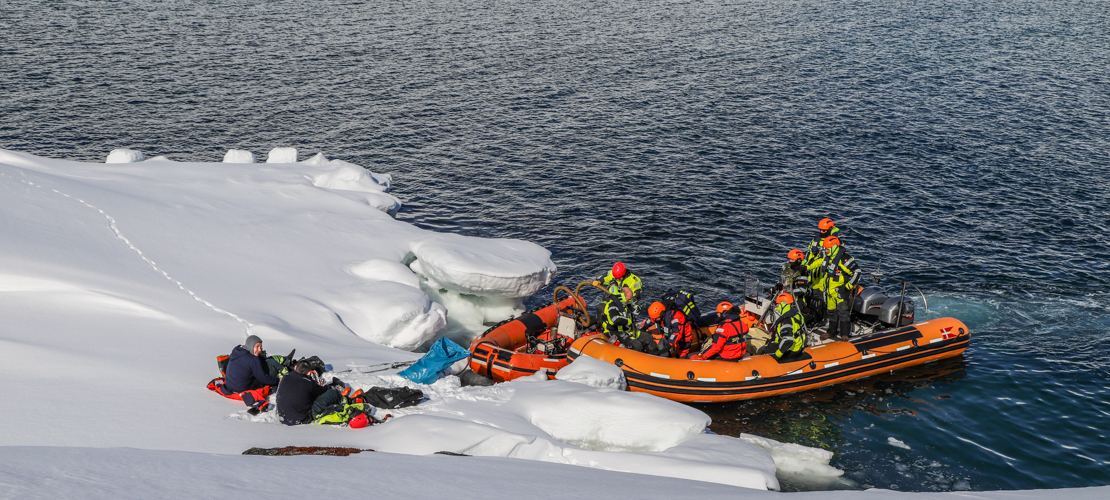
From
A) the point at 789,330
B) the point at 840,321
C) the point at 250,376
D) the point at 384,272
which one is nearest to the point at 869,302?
the point at 840,321

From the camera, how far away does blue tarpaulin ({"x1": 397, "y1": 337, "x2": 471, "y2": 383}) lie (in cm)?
1209

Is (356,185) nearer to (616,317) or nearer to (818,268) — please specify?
(616,317)

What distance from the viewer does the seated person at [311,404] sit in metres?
9.87

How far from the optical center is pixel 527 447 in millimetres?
9984

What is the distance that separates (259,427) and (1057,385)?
13.5 m

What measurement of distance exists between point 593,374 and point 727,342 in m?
3.01

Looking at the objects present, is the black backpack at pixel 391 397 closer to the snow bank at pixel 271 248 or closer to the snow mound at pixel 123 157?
the snow bank at pixel 271 248

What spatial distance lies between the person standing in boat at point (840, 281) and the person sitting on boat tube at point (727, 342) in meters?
2.05

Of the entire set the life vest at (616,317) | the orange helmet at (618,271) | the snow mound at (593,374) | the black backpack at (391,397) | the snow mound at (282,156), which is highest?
the snow mound at (282,156)

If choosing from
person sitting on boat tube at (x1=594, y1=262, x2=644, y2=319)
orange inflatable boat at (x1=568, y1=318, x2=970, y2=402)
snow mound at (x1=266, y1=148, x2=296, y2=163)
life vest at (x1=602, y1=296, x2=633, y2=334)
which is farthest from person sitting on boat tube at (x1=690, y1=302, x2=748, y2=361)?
snow mound at (x1=266, y1=148, x2=296, y2=163)

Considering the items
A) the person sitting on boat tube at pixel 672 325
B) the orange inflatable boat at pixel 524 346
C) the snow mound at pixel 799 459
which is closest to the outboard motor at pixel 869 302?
the person sitting on boat tube at pixel 672 325

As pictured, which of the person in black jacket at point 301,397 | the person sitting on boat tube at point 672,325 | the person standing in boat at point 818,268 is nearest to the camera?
the person in black jacket at point 301,397

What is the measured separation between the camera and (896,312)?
15562 mm

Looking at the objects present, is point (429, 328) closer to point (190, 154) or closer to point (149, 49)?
point (190, 154)
